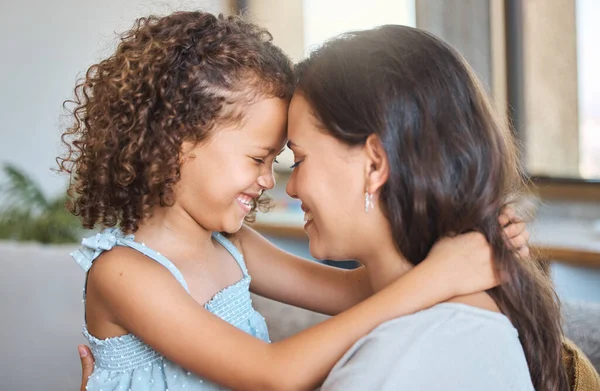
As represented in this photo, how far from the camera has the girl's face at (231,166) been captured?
1.50m

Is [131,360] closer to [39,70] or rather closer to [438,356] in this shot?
[438,356]

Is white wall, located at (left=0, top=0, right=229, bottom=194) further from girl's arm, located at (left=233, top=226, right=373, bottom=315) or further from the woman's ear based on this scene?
the woman's ear

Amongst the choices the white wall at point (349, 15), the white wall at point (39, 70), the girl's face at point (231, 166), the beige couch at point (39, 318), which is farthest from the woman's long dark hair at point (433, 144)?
the white wall at point (39, 70)

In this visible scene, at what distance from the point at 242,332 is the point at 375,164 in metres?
0.39

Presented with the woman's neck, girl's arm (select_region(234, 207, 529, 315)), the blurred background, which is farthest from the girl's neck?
the blurred background

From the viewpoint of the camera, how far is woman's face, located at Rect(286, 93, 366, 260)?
131 cm

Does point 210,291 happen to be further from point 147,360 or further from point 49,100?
point 49,100

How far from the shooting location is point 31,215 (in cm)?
432

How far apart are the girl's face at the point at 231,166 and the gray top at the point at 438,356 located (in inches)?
17.7

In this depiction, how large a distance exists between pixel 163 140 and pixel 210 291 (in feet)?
1.11

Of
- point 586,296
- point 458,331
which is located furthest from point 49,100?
point 458,331

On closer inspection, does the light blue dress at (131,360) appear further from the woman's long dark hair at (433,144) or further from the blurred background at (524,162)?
the blurred background at (524,162)

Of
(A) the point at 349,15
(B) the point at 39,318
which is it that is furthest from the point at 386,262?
(A) the point at 349,15

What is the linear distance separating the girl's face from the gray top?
45 cm
